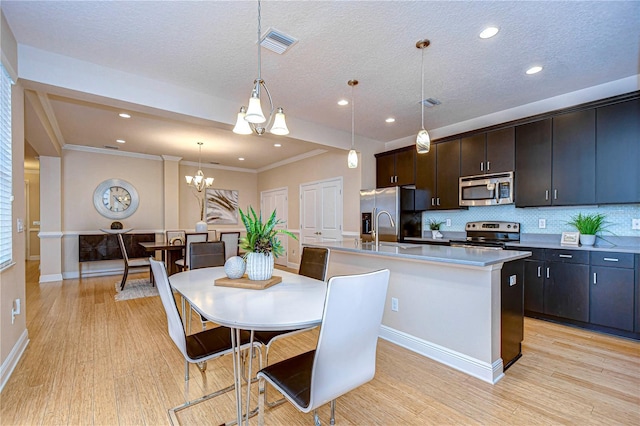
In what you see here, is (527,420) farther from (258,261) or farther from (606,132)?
(606,132)

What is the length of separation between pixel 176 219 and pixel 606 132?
294 inches

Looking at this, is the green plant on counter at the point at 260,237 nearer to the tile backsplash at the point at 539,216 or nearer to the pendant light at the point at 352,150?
the pendant light at the point at 352,150

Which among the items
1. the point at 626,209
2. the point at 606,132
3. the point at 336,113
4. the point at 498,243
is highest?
the point at 336,113

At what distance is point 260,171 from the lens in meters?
8.44

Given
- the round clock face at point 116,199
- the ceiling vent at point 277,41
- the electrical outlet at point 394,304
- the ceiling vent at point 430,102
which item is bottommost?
the electrical outlet at point 394,304

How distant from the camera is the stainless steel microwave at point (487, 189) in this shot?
388 centimetres

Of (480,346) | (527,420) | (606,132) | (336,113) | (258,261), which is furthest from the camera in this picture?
(336,113)

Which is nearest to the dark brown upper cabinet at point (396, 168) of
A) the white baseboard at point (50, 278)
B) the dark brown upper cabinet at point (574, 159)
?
the dark brown upper cabinet at point (574, 159)

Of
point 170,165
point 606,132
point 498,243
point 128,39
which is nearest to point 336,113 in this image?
point 128,39

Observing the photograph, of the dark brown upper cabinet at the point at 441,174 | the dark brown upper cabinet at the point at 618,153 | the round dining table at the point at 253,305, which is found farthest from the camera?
the dark brown upper cabinet at the point at 441,174

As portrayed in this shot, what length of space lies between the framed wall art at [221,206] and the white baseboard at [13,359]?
5112 mm

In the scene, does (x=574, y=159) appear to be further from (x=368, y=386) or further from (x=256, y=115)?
(x=256, y=115)

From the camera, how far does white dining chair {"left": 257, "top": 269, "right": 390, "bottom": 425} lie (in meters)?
1.20

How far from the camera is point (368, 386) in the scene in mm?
2109
